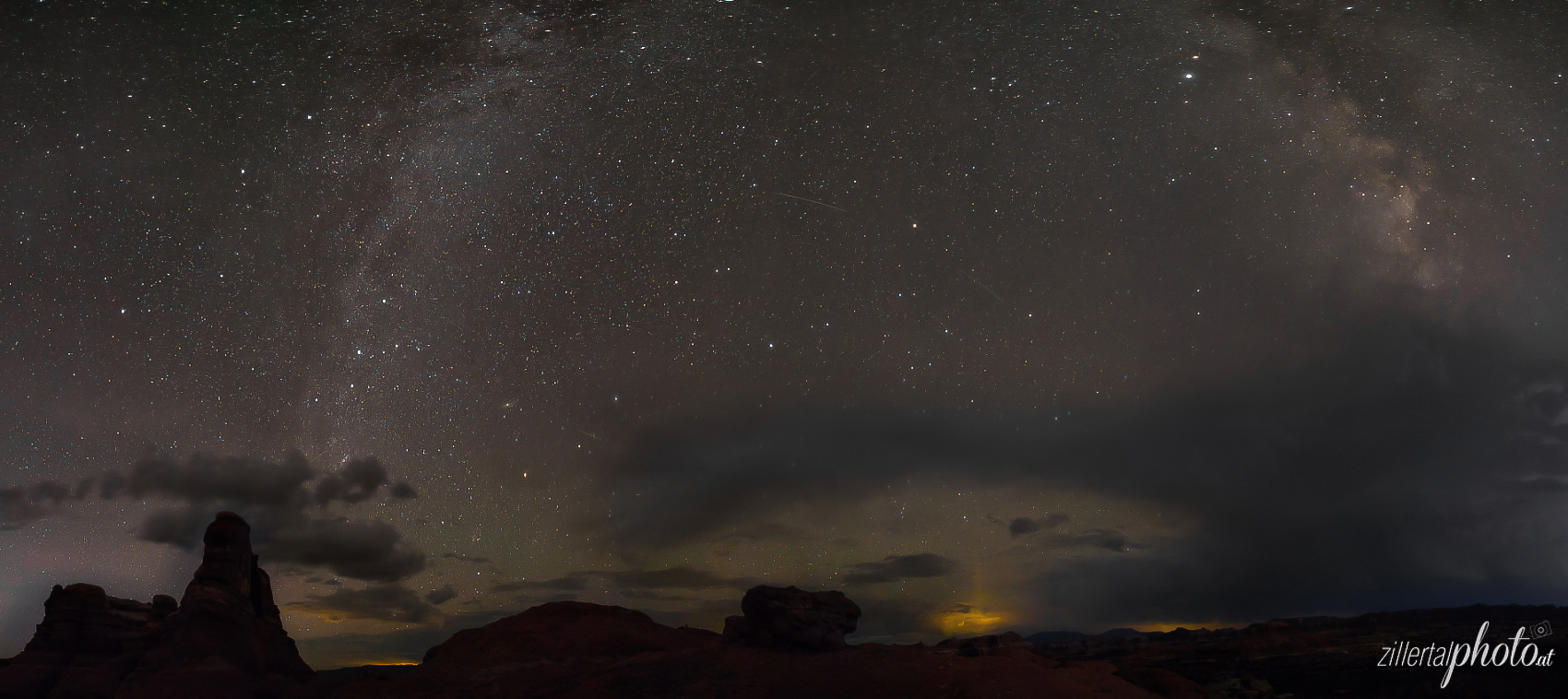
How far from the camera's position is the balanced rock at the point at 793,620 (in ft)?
143

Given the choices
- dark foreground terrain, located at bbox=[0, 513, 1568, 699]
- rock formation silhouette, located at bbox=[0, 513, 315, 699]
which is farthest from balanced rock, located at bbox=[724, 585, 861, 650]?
rock formation silhouette, located at bbox=[0, 513, 315, 699]

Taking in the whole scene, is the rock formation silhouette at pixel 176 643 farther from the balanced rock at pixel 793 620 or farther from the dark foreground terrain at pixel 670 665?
the balanced rock at pixel 793 620

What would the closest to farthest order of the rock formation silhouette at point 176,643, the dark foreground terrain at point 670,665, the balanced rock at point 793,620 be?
the dark foreground terrain at point 670,665 < the rock formation silhouette at point 176,643 < the balanced rock at point 793,620

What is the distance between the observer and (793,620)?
43812 mm

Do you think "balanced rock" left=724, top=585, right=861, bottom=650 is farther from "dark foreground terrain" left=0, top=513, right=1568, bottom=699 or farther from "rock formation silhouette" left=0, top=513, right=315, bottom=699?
"rock formation silhouette" left=0, top=513, right=315, bottom=699

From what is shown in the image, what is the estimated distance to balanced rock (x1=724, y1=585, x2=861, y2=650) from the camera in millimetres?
43688

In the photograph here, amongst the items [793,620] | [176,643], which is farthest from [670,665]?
[176,643]

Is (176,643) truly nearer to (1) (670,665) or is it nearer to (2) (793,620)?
(1) (670,665)

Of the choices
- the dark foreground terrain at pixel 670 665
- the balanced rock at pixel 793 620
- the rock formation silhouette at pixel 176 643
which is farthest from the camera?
the balanced rock at pixel 793 620

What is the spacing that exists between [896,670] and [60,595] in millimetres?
48954

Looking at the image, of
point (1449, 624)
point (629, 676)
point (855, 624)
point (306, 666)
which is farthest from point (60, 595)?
point (1449, 624)

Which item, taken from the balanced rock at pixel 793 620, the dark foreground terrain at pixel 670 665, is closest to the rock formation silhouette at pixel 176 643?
the dark foreground terrain at pixel 670 665

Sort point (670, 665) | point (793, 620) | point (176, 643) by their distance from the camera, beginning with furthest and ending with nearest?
point (793, 620) → point (670, 665) → point (176, 643)

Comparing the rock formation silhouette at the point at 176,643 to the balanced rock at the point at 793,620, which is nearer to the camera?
the rock formation silhouette at the point at 176,643
